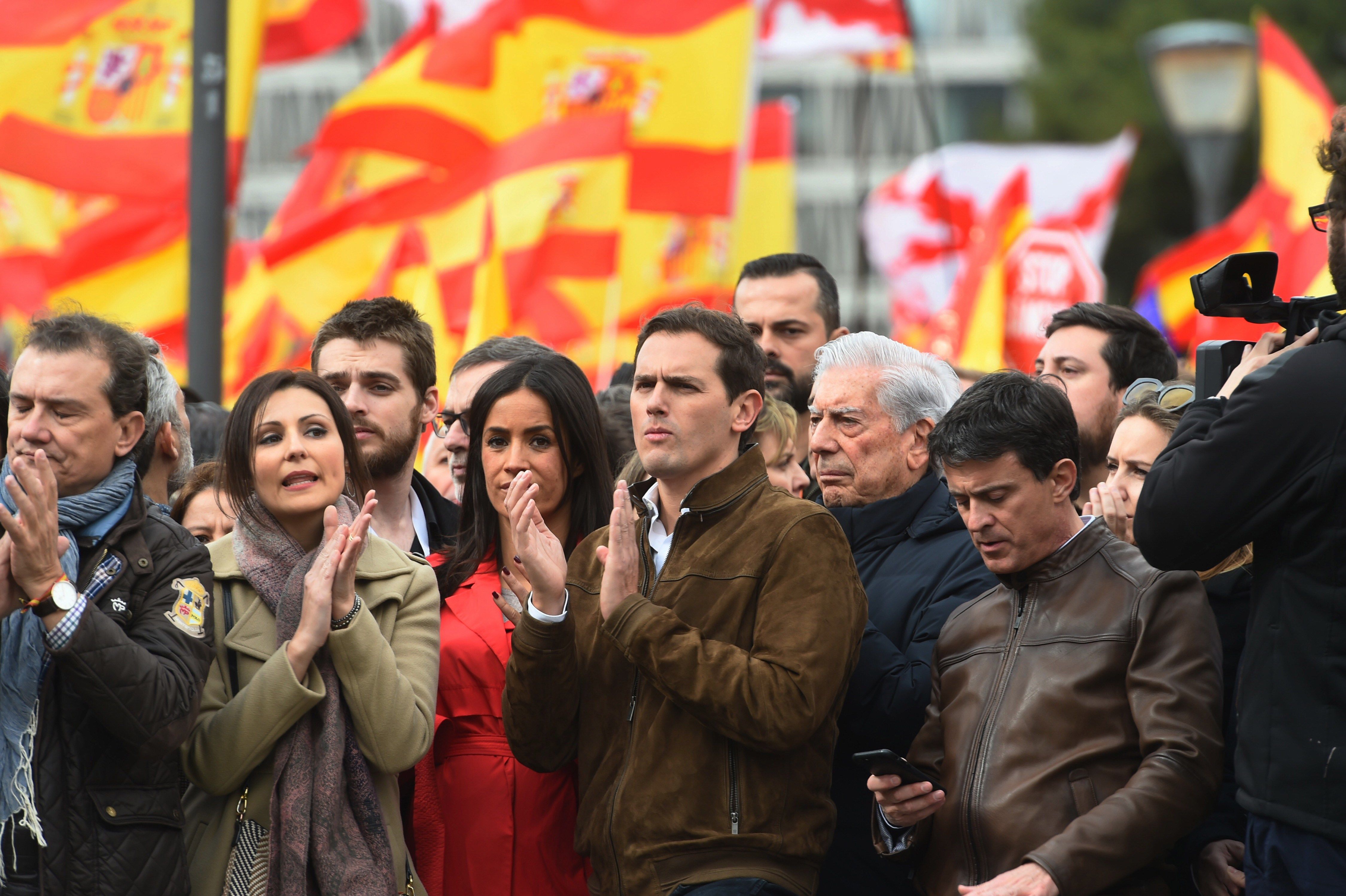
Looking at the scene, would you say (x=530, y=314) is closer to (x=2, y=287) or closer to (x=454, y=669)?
(x=2, y=287)

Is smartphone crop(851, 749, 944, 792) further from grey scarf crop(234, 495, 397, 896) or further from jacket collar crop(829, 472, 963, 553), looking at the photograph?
grey scarf crop(234, 495, 397, 896)

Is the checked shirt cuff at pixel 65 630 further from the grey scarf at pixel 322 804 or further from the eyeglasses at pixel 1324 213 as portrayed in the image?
the eyeglasses at pixel 1324 213

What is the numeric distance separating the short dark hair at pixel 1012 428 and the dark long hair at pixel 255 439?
156 centimetres

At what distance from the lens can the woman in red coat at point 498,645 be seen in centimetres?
426

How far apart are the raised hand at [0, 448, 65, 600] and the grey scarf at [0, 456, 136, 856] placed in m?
0.04

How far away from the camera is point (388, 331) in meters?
5.30

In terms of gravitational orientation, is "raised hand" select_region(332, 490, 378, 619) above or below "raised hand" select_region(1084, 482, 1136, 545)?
below

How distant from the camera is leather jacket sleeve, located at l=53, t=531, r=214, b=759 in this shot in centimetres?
353

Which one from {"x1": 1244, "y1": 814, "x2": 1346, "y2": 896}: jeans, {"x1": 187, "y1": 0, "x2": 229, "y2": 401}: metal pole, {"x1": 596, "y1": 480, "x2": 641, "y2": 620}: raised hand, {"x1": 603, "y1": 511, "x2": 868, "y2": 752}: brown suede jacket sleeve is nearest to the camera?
{"x1": 1244, "y1": 814, "x2": 1346, "y2": 896}: jeans

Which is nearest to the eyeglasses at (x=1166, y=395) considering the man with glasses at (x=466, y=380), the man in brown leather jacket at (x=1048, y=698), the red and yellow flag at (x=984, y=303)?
the man in brown leather jacket at (x=1048, y=698)

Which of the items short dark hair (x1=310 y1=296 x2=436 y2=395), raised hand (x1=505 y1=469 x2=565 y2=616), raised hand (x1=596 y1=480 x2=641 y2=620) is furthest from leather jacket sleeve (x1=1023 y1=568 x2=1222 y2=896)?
short dark hair (x1=310 y1=296 x2=436 y2=395)

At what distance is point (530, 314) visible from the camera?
1076 cm

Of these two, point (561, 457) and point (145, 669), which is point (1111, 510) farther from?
point (145, 669)

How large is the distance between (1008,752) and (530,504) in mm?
1264
